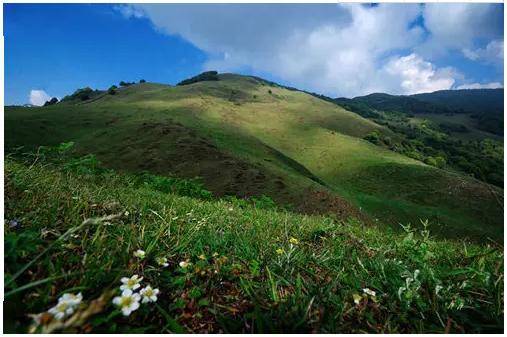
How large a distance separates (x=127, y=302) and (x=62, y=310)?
0.35m

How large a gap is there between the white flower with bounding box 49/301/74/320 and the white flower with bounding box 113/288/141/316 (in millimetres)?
257

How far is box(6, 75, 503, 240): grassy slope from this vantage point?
80.4 feet

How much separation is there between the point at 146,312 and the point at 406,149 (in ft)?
312

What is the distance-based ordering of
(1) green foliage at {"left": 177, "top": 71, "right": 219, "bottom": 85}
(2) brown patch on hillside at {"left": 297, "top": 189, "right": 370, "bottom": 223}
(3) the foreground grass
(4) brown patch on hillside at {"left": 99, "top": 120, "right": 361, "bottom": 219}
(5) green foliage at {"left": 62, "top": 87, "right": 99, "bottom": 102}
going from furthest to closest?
(1) green foliage at {"left": 177, "top": 71, "right": 219, "bottom": 85}
(5) green foliage at {"left": 62, "top": 87, "right": 99, "bottom": 102}
(4) brown patch on hillside at {"left": 99, "top": 120, "right": 361, "bottom": 219}
(2) brown patch on hillside at {"left": 297, "top": 189, "right": 370, "bottom": 223}
(3) the foreground grass

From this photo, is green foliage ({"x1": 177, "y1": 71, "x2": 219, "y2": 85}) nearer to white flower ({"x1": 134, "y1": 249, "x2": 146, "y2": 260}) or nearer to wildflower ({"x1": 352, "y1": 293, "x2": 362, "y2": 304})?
white flower ({"x1": 134, "y1": 249, "x2": 146, "y2": 260})

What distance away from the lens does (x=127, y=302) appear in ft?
5.64

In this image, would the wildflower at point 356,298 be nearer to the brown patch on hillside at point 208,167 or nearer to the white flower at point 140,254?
the white flower at point 140,254

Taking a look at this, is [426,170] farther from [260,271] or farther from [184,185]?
[260,271]

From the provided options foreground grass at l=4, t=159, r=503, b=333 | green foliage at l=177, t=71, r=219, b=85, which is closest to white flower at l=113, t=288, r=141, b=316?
foreground grass at l=4, t=159, r=503, b=333

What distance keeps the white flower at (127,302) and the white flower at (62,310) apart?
26 centimetres

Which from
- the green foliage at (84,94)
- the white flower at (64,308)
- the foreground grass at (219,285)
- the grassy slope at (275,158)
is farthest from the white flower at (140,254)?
the green foliage at (84,94)

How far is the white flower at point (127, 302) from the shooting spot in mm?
1650

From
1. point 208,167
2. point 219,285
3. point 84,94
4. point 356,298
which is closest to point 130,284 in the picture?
point 219,285

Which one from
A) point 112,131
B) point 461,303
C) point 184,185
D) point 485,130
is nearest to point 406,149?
point 112,131
